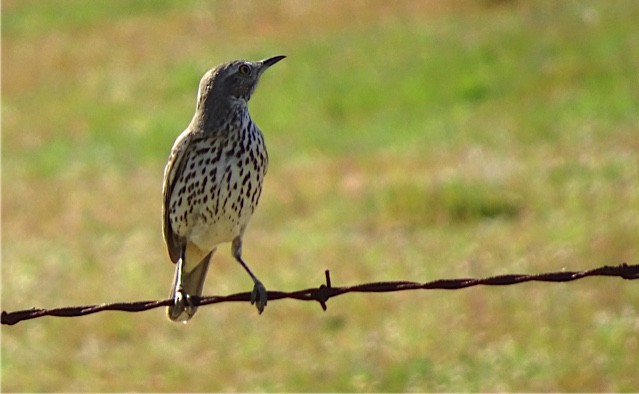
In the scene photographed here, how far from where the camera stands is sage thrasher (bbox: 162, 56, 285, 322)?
818 centimetres

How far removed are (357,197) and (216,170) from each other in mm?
10559

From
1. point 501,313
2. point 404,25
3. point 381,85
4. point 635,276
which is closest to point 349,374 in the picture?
point 501,313

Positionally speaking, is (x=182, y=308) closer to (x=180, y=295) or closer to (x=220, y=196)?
(x=180, y=295)

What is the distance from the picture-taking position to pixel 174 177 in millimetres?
8461

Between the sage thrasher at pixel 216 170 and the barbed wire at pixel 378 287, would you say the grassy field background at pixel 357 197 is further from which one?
the barbed wire at pixel 378 287

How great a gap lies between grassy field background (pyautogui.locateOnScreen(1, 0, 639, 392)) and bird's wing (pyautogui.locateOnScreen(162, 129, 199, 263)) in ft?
12.5

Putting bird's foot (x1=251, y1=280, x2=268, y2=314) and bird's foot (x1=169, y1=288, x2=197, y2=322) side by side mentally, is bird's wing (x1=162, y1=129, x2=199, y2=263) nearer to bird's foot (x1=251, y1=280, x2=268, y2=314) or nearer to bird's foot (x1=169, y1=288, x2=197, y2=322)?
bird's foot (x1=169, y1=288, x2=197, y2=322)

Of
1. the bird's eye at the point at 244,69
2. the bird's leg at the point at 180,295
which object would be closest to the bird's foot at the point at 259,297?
the bird's leg at the point at 180,295

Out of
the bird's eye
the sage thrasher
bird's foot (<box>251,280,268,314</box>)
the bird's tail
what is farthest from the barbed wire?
the bird's eye

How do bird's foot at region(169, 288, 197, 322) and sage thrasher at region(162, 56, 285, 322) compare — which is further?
sage thrasher at region(162, 56, 285, 322)

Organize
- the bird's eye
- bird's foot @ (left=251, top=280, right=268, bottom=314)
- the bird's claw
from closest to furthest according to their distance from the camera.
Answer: bird's foot @ (left=251, top=280, right=268, bottom=314), the bird's claw, the bird's eye

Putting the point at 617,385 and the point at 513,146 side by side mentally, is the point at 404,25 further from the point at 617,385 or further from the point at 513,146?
the point at 617,385

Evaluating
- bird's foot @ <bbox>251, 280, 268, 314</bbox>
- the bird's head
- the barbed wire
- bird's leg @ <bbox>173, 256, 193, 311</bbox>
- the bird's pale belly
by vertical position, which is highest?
the bird's head

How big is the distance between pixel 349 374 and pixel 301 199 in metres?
7.00
